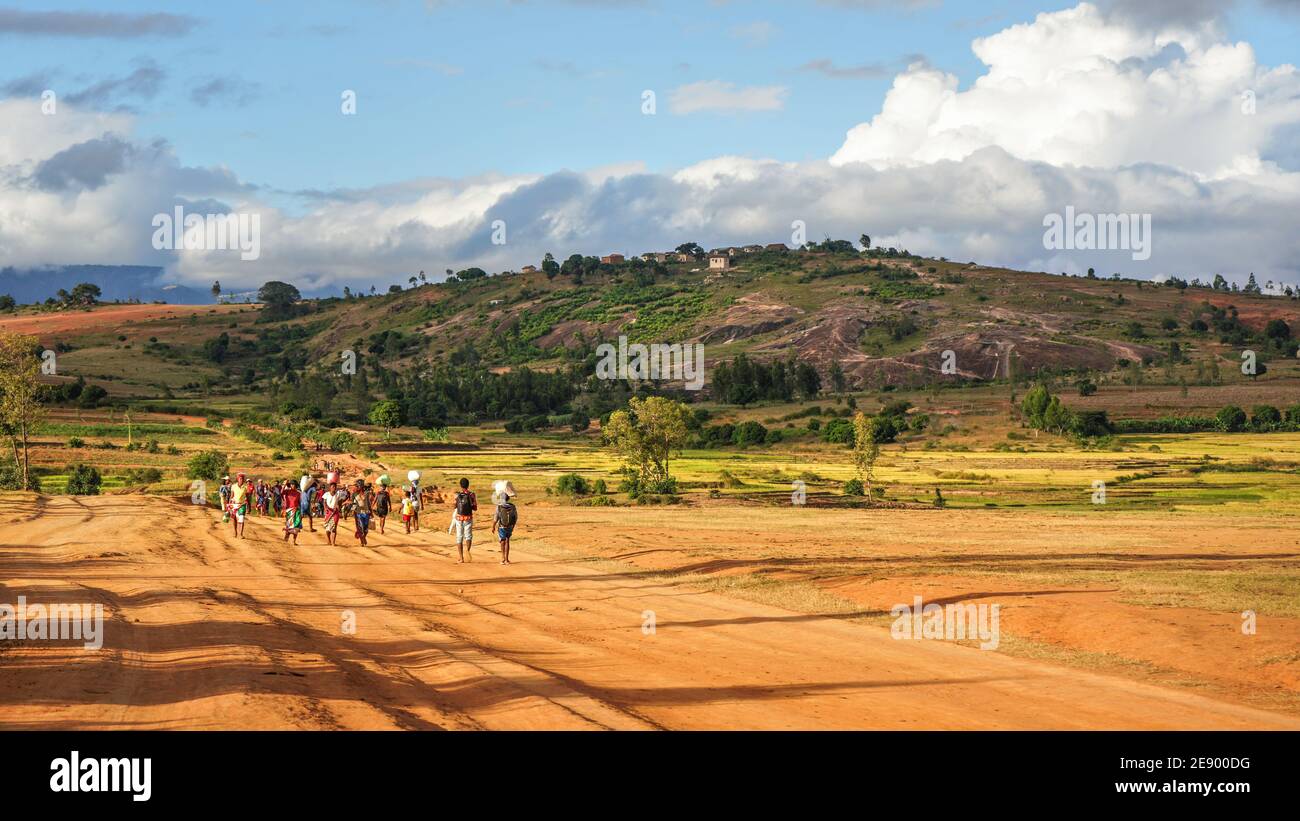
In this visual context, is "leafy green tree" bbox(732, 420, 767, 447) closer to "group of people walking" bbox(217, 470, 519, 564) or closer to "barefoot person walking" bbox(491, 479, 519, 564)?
"group of people walking" bbox(217, 470, 519, 564)

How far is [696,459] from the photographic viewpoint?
299 ft

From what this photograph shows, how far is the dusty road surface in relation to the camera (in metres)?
11.9

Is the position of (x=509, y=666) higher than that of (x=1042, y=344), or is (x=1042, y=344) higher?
(x=1042, y=344)

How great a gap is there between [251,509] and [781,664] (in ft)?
129

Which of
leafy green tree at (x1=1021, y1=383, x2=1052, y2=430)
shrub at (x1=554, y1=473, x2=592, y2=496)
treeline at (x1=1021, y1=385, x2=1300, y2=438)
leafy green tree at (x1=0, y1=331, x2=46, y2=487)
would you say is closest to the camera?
leafy green tree at (x1=0, y1=331, x2=46, y2=487)

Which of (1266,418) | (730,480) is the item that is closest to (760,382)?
(1266,418)

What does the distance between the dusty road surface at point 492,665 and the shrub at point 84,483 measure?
33.4 meters

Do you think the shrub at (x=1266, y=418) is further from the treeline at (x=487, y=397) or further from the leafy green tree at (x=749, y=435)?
the treeline at (x=487, y=397)

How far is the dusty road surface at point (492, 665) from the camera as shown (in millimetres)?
11891

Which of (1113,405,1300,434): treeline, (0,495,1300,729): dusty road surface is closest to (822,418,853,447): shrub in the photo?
(1113,405,1300,434): treeline

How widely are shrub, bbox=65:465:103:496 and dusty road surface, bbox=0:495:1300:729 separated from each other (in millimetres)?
33444

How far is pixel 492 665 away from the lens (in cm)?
1509
